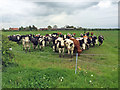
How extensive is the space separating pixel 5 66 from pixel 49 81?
2462 millimetres

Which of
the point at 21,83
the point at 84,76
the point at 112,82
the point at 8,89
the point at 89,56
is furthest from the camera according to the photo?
the point at 89,56

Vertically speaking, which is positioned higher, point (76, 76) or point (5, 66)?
point (5, 66)

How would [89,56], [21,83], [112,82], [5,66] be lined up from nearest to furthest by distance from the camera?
[21,83] < [112,82] < [5,66] < [89,56]

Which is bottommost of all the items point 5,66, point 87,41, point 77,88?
point 77,88

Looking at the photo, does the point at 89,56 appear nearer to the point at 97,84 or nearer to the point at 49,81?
the point at 97,84

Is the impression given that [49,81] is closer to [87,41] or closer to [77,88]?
[77,88]

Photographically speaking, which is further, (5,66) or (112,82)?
(5,66)

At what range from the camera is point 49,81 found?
Result: 13.7ft

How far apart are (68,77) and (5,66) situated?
305 cm

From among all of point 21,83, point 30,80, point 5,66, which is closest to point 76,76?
point 30,80

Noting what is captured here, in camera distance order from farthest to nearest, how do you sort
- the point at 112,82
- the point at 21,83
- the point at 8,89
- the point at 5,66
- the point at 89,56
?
the point at 89,56, the point at 5,66, the point at 112,82, the point at 21,83, the point at 8,89

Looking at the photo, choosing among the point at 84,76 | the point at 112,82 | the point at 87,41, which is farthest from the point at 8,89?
the point at 87,41

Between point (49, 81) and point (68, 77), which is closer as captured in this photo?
point (49, 81)

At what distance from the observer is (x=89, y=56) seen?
8.70m
